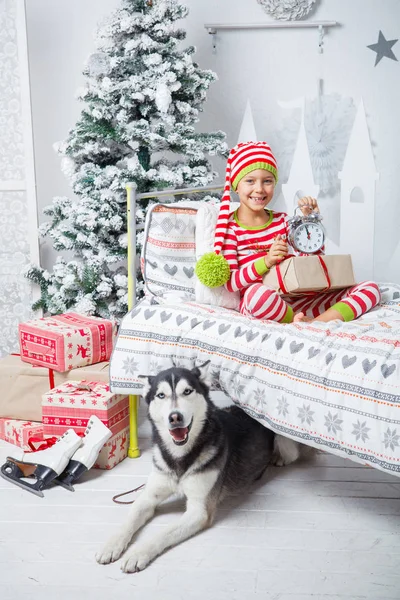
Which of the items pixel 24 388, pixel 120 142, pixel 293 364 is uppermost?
pixel 120 142

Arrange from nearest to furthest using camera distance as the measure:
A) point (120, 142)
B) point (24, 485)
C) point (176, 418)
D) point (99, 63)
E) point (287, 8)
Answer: point (176, 418), point (24, 485), point (99, 63), point (120, 142), point (287, 8)

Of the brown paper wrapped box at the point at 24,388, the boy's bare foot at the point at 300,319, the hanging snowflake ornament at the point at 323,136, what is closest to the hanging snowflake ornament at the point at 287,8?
the hanging snowflake ornament at the point at 323,136

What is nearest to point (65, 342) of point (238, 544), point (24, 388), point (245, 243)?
point (24, 388)

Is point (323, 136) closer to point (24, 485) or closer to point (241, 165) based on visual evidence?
point (241, 165)

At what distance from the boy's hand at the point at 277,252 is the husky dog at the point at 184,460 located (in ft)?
1.80

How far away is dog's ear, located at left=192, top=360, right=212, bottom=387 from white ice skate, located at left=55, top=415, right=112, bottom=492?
0.44 m

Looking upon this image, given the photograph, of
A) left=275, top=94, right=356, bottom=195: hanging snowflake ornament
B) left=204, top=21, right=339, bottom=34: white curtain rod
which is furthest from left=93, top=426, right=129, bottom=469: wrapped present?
left=204, top=21, right=339, bottom=34: white curtain rod

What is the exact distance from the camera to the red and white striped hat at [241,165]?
2.21m

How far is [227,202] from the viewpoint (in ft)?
7.47

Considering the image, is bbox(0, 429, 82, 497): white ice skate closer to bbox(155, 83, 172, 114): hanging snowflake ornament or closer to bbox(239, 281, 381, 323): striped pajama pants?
bbox(239, 281, 381, 323): striped pajama pants

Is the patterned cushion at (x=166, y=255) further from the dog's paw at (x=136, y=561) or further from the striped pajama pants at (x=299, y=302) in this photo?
the dog's paw at (x=136, y=561)

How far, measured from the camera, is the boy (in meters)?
2.08

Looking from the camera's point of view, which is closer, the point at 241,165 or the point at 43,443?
the point at 43,443

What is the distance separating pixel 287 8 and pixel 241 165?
1697mm
